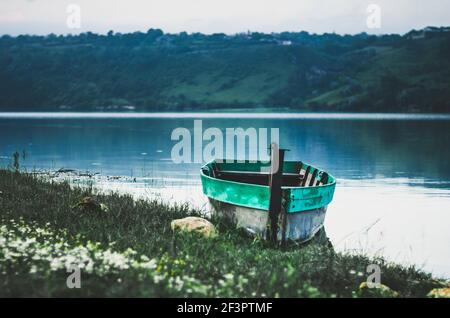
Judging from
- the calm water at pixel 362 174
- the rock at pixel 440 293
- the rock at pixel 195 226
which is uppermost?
the rock at pixel 195 226

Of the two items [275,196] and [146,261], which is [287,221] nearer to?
[275,196]

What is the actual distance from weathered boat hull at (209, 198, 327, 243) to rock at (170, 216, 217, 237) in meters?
2.14

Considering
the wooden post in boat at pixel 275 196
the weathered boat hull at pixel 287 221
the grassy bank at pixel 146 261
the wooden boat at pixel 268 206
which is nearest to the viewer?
the grassy bank at pixel 146 261

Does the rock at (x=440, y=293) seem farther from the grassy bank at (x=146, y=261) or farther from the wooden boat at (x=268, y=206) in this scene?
the wooden boat at (x=268, y=206)

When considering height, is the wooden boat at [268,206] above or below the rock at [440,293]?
above

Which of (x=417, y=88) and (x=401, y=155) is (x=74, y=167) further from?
(x=417, y=88)

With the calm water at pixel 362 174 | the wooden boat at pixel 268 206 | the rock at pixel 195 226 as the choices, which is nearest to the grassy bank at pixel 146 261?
the rock at pixel 195 226

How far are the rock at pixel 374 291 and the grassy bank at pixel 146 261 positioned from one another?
9cm

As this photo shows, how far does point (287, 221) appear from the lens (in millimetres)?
17609

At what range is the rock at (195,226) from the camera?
51.5ft

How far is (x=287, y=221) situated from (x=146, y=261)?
6972 millimetres

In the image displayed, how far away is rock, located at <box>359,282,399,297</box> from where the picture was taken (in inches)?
448

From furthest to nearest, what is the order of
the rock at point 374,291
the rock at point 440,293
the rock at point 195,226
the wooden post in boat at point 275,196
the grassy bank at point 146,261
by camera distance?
1. the wooden post in boat at point 275,196
2. the rock at point 195,226
3. the rock at point 440,293
4. the rock at point 374,291
5. the grassy bank at point 146,261
